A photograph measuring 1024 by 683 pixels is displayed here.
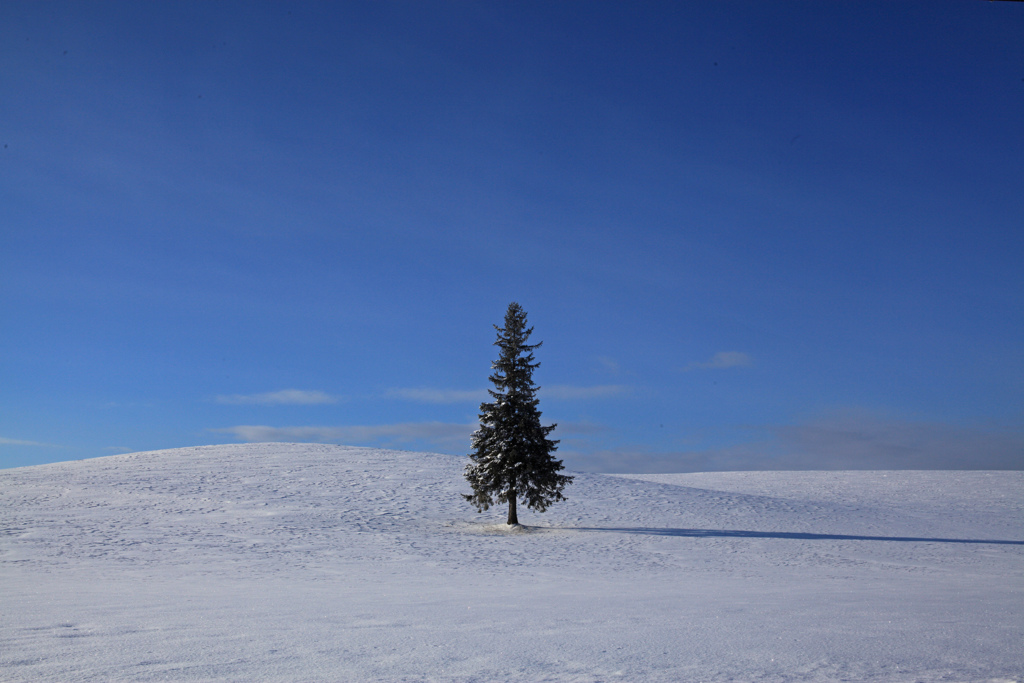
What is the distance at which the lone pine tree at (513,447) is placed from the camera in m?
30.9

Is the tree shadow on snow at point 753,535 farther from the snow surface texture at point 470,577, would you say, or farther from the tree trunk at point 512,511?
the tree trunk at point 512,511

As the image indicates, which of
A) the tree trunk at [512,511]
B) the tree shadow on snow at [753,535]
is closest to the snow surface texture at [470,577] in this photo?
the tree shadow on snow at [753,535]

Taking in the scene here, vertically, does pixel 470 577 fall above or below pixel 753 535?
above

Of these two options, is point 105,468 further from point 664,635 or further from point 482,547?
point 664,635

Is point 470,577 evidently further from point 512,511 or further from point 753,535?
point 753,535

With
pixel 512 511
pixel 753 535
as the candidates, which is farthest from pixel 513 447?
pixel 753 535

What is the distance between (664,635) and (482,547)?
16840mm

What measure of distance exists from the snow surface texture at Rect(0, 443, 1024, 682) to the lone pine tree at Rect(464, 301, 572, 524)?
159cm

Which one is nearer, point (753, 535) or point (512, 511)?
point (753, 535)

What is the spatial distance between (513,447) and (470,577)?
12703 millimetres

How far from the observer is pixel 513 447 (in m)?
31.1

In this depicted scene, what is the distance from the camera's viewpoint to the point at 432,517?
31.8 meters

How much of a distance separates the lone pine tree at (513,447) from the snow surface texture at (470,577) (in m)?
1.59

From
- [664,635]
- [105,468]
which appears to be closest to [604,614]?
[664,635]
